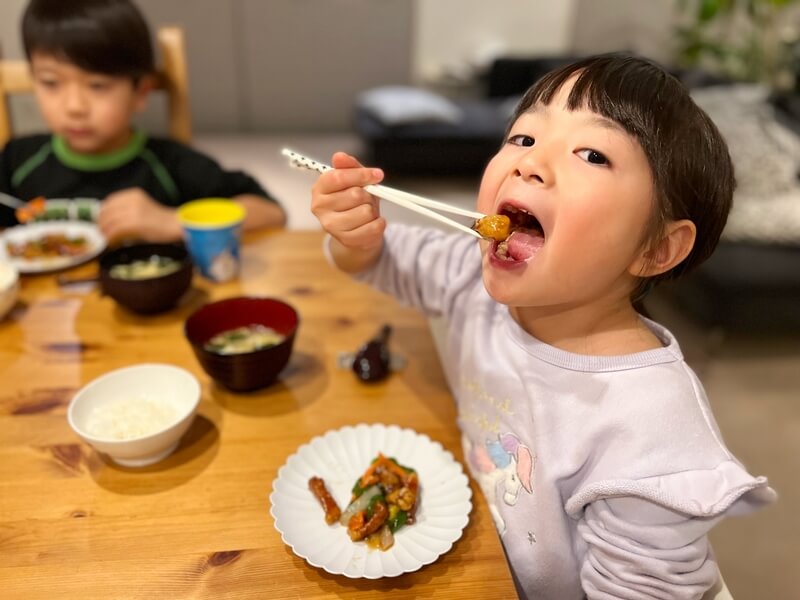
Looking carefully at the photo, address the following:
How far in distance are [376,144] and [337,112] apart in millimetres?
1015

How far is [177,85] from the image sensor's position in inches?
65.9

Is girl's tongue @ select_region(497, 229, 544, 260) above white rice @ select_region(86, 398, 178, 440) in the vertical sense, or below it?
above

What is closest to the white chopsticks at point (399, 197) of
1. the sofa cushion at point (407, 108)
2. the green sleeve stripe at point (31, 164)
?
the green sleeve stripe at point (31, 164)

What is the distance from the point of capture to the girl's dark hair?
72cm

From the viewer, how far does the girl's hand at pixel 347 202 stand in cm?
84

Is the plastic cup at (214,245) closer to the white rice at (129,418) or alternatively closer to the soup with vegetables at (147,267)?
the soup with vegetables at (147,267)

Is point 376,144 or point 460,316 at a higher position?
point 460,316

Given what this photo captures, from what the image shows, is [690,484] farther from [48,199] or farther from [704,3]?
[704,3]

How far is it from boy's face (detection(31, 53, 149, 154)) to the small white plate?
22cm

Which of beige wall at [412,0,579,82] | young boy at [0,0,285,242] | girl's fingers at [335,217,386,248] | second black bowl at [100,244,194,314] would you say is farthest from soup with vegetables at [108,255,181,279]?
beige wall at [412,0,579,82]

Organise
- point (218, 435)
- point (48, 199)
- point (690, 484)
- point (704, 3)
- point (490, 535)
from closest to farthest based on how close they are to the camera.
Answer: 1. point (690, 484)
2. point (490, 535)
3. point (218, 435)
4. point (48, 199)
5. point (704, 3)

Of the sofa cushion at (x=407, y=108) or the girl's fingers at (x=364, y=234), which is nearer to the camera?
the girl's fingers at (x=364, y=234)

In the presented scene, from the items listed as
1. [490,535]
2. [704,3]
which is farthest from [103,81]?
[704,3]

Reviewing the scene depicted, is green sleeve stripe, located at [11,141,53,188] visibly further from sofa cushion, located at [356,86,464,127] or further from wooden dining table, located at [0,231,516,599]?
sofa cushion, located at [356,86,464,127]
